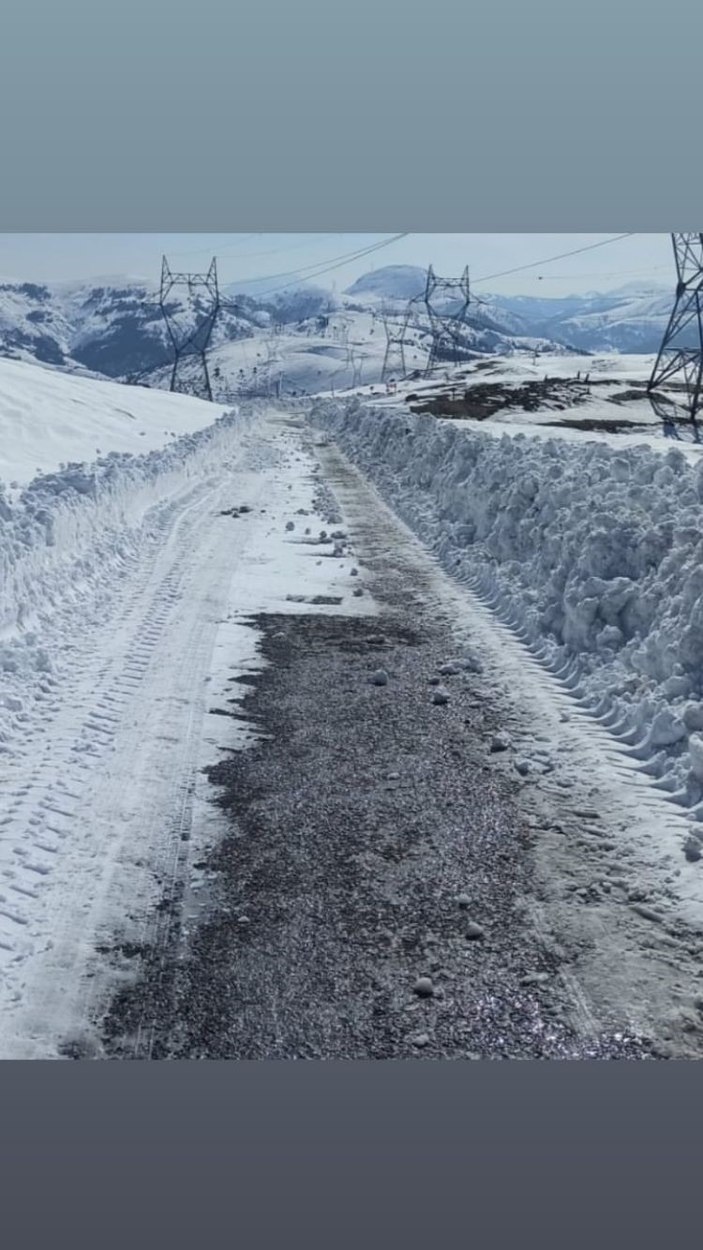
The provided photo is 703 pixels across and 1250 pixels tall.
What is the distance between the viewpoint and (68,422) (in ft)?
94.1

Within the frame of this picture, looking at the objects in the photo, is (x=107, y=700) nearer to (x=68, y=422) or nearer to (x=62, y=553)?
(x=62, y=553)

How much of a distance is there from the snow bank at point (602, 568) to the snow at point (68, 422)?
24.9ft

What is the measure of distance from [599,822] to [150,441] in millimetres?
26575

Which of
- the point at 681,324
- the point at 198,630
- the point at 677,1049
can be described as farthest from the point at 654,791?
the point at 681,324

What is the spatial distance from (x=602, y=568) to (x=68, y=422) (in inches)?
819

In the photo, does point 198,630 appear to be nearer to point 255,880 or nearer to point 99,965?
point 255,880

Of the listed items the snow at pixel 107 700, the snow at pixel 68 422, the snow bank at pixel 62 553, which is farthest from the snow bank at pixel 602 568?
the snow at pixel 68 422

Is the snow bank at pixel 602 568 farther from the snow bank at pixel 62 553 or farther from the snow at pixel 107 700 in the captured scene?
the snow bank at pixel 62 553

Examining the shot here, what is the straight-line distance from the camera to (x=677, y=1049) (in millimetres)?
4664

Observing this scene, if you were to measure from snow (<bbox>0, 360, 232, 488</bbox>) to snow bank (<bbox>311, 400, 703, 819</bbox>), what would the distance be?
7591 millimetres

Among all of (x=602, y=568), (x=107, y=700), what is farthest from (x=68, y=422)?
(x=107, y=700)

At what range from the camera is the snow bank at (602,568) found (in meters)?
8.27

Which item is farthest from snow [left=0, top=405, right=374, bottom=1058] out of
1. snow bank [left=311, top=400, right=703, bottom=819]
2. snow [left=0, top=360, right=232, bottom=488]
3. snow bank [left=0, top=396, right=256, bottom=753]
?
snow [left=0, top=360, right=232, bottom=488]

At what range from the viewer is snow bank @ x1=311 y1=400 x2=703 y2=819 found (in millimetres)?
8266
